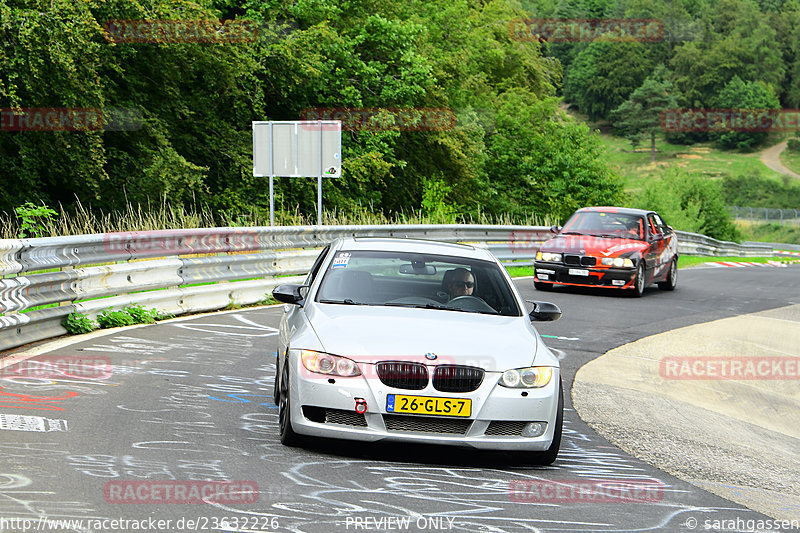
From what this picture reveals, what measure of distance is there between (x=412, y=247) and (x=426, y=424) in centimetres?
211

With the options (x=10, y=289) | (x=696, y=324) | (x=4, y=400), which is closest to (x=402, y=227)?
(x=696, y=324)

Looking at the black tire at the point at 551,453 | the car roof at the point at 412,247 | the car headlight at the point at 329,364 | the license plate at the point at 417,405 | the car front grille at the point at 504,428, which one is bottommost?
the black tire at the point at 551,453

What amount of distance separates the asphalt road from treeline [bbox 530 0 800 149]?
542 feet

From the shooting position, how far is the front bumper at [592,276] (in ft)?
62.8

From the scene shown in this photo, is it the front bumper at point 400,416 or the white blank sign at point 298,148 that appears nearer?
the front bumper at point 400,416

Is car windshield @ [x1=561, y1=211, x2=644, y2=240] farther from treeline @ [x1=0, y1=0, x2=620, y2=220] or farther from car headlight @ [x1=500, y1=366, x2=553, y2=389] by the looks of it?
car headlight @ [x1=500, y1=366, x2=553, y2=389]

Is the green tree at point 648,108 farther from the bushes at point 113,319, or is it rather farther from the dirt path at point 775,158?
the bushes at point 113,319

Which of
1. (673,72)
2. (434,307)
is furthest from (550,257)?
(673,72)

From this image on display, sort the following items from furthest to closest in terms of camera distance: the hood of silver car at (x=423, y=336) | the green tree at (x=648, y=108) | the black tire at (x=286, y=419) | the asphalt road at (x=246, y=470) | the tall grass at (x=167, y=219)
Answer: the green tree at (x=648, y=108) < the tall grass at (x=167, y=219) < the black tire at (x=286, y=419) < the hood of silver car at (x=423, y=336) < the asphalt road at (x=246, y=470)

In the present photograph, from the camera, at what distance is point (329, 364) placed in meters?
6.15

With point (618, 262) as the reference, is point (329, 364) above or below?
above

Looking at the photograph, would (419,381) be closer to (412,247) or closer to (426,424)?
(426,424)

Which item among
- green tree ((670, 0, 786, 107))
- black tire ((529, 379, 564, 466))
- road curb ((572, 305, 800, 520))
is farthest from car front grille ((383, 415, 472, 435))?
green tree ((670, 0, 786, 107))

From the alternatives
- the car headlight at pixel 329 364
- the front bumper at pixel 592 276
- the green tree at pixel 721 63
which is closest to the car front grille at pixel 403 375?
the car headlight at pixel 329 364
